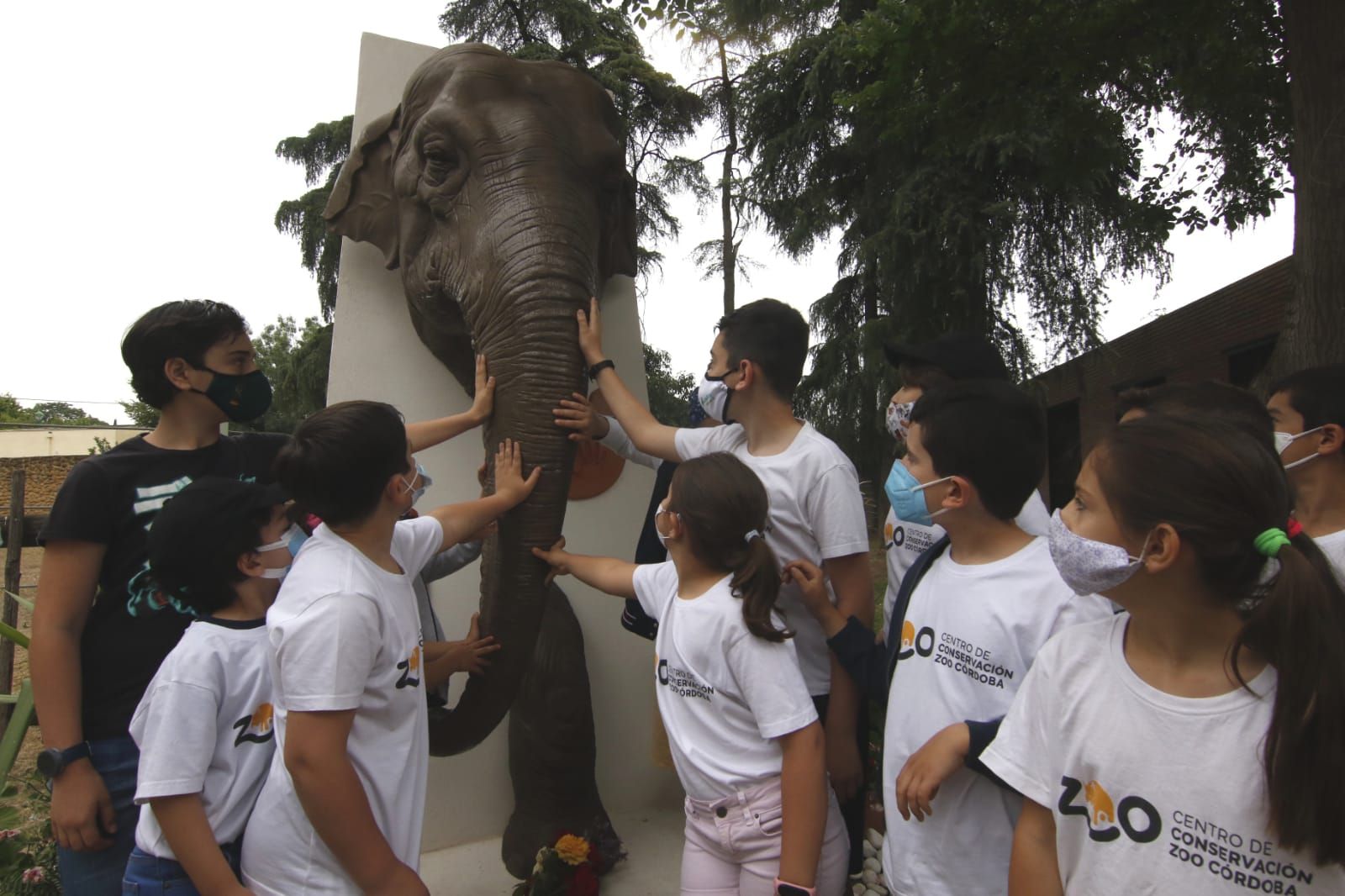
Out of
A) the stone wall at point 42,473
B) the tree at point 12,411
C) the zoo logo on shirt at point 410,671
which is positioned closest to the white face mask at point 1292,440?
the zoo logo on shirt at point 410,671

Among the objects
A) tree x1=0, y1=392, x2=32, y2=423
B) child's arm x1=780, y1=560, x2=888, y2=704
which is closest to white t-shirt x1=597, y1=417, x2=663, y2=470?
child's arm x1=780, y1=560, x2=888, y2=704

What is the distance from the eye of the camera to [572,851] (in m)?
3.18

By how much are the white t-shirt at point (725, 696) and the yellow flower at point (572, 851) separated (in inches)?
50.3

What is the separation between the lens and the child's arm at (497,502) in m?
2.36

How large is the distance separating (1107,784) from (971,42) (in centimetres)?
562

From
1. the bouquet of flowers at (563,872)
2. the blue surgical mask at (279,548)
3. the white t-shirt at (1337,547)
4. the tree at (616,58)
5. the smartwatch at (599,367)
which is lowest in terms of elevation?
the bouquet of flowers at (563,872)

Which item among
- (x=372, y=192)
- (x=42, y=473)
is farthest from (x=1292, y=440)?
(x=42, y=473)

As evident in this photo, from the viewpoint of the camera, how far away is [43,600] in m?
1.96

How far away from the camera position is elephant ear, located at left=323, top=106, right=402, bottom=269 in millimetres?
3625

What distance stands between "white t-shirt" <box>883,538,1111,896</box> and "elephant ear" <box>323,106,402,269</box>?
9.01 ft

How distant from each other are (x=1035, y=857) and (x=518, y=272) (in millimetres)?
2223

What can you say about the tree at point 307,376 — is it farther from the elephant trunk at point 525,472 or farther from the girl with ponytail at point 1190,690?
the girl with ponytail at point 1190,690

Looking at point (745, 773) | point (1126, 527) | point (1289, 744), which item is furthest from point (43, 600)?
point (1289, 744)

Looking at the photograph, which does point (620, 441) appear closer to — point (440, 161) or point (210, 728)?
point (440, 161)
